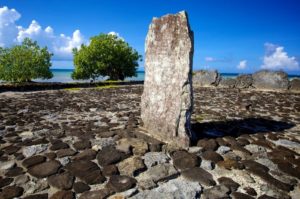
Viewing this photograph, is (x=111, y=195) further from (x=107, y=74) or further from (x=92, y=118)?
(x=107, y=74)

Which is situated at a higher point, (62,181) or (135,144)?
(135,144)

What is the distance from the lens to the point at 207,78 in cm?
2378

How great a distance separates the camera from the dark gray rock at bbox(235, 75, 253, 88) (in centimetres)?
2155

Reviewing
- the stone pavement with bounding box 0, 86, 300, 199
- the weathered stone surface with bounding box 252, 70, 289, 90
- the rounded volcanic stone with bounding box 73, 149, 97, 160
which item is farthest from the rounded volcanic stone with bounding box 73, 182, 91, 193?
the weathered stone surface with bounding box 252, 70, 289, 90

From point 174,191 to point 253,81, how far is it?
19720 millimetres

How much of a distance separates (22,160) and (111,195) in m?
2.05

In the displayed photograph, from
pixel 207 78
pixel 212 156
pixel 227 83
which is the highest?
pixel 207 78

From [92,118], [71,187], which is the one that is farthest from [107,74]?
[71,187]

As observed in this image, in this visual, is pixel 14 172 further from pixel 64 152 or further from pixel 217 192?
pixel 217 192

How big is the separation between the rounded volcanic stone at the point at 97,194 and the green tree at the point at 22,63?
2701cm

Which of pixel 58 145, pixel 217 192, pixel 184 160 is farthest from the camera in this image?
pixel 58 145

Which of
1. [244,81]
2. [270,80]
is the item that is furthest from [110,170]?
[244,81]

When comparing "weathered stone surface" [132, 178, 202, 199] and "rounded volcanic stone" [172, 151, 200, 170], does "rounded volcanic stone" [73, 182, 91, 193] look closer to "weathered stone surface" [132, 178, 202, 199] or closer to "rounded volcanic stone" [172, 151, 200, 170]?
"weathered stone surface" [132, 178, 202, 199]

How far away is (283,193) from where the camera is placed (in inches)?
148
